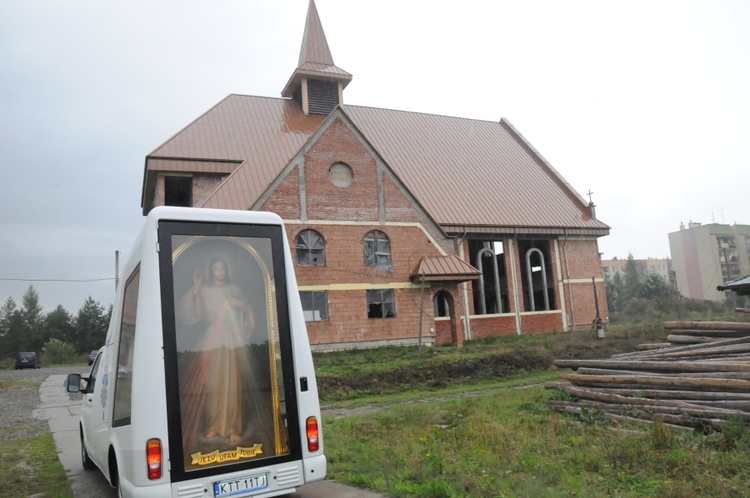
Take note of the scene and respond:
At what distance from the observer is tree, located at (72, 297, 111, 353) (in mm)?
68438

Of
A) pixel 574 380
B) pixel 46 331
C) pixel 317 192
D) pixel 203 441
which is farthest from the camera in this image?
pixel 46 331

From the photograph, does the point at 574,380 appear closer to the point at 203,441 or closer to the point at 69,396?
the point at 203,441

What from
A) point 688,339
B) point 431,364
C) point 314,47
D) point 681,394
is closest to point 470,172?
point 314,47

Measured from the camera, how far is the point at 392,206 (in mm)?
24062

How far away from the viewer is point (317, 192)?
22703mm

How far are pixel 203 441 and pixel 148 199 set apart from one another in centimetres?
2568

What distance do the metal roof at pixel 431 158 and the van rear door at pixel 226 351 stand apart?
17.3m

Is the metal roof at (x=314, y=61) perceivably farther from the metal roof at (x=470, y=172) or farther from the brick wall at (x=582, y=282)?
the brick wall at (x=582, y=282)

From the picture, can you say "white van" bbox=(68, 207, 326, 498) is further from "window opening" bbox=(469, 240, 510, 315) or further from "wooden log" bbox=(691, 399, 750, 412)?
"window opening" bbox=(469, 240, 510, 315)

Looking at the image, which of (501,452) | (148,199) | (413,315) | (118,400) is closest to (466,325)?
(413,315)

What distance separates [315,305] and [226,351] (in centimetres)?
1670

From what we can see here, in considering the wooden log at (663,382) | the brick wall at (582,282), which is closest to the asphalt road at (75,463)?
the wooden log at (663,382)

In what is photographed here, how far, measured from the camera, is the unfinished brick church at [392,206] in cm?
2266

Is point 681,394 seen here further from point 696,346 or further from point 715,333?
point 715,333
